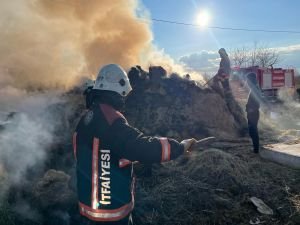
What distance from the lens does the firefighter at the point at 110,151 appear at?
2586 millimetres

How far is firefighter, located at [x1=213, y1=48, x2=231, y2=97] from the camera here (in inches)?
408

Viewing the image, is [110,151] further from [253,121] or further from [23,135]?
[253,121]

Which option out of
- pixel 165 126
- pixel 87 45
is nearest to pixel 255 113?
pixel 165 126

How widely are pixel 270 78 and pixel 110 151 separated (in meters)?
18.9

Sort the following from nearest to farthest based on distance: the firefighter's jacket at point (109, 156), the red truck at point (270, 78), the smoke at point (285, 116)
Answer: the firefighter's jacket at point (109, 156), the smoke at point (285, 116), the red truck at point (270, 78)

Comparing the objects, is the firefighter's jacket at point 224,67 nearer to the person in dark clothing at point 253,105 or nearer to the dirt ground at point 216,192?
the person in dark clothing at point 253,105

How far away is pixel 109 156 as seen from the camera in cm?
267

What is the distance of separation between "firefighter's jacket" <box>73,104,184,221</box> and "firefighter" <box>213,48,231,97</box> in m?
7.97

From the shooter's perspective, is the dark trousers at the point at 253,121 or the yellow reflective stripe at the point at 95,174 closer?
the yellow reflective stripe at the point at 95,174

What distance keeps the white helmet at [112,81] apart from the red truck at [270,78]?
51.5 ft

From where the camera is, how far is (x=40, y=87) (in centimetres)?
1288

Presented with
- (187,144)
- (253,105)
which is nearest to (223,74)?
(253,105)

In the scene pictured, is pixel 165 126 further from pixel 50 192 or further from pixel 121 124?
pixel 121 124

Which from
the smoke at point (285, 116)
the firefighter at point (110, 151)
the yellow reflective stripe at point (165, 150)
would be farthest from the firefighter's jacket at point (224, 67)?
the yellow reflective stripe at point (165, 150)
